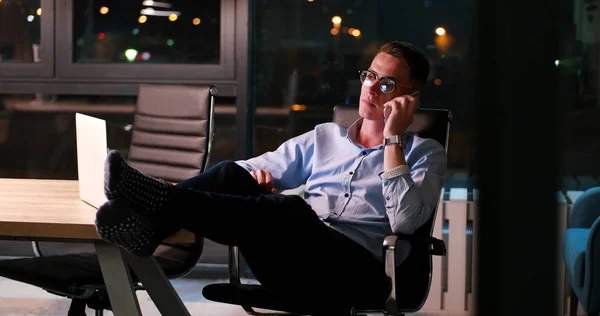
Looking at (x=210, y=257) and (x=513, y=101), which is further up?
(x=513, y=101)

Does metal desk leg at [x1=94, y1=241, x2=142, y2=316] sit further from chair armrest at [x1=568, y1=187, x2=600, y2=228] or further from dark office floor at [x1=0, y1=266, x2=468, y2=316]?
chair armrest at [x1=568, y1=187, x2=600, y2=228]

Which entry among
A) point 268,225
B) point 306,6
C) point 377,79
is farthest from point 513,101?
point 306,6

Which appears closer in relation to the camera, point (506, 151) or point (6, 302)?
point (506, 151)

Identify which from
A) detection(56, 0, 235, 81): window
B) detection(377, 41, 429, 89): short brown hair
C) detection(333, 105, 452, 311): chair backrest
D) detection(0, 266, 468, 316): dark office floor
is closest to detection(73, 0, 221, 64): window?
detection(56, 0, 235, 81): window

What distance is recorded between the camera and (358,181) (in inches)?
104

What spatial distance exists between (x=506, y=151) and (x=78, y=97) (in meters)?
4.77

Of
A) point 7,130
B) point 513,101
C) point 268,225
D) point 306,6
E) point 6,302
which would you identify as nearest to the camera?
point 513,101

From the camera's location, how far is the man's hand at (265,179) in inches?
99.7

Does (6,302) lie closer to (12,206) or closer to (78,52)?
(78,52)

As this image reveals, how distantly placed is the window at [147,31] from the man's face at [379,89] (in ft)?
7.05

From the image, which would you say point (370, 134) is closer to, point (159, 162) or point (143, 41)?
point (159, 162)

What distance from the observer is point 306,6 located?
180 inches

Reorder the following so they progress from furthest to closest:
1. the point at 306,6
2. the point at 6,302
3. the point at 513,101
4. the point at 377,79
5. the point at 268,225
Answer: the point at 306,6
the point at 6,302
the point at 377,79
the point at 268,225
the point at 513,101

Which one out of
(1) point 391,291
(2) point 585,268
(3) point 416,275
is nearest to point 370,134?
(3) point 416,275
